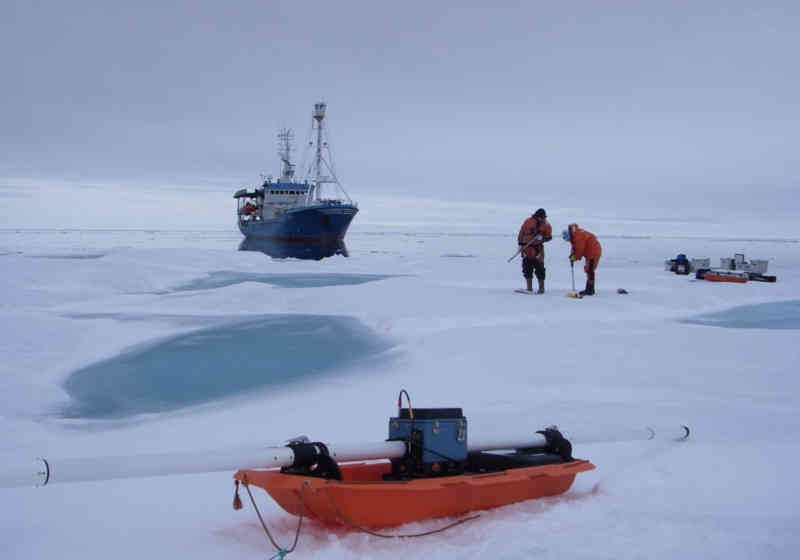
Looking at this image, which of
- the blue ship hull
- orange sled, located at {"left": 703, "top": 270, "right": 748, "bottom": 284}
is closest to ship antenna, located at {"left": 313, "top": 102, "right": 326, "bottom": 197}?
the blue ship hull

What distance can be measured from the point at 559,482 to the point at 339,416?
1583mm

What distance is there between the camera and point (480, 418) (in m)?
3.63

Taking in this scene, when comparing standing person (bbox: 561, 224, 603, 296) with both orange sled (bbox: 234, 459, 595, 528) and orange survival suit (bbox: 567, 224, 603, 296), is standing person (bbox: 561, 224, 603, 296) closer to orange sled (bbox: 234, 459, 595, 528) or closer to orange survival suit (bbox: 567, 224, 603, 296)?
orange survival suit (bbox: 567, 224, 603, 296)

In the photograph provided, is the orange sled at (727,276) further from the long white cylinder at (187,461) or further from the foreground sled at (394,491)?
the foreground sled at (394,491)

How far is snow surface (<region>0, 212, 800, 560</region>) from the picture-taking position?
214cm

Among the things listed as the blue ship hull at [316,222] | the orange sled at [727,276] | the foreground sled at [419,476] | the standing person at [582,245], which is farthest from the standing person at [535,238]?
the blue ship hull at [316,222]

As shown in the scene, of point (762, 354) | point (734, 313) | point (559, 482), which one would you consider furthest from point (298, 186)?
point (559, 482)

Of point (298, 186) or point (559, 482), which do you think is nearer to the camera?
point (559, 482)

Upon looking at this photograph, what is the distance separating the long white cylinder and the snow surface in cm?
24

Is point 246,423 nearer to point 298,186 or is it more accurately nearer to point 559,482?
point 559,482

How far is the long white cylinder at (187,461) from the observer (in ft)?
5.23

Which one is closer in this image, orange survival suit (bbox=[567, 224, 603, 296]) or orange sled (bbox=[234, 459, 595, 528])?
orange sled (bbox=[234, 459, 595, 528])

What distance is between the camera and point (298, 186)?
32.0 metres

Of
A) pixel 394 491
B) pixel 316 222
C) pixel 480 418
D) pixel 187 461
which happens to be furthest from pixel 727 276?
pixel 316 222
